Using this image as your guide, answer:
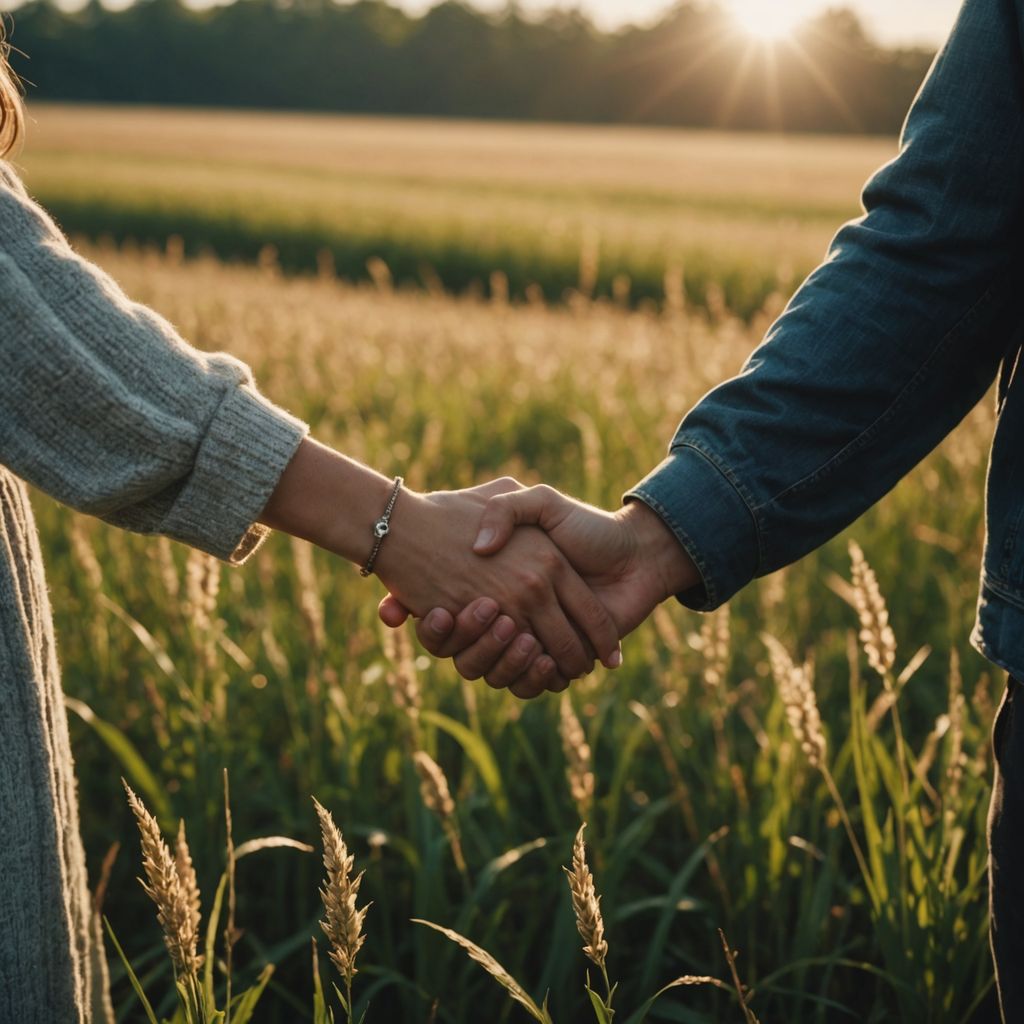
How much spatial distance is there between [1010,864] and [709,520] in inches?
25.9

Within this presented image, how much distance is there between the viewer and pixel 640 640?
3.11 metres

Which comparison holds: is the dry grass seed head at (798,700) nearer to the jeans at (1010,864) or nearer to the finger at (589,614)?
the jeans at (1010,864)

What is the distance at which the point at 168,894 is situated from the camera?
3.64 ft

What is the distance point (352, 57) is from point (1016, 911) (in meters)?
77.7

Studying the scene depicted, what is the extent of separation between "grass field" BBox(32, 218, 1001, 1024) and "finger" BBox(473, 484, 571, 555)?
248 millimetres

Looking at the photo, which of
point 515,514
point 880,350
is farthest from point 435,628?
point 880,350

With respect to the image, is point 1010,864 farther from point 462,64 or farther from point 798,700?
point 462,64

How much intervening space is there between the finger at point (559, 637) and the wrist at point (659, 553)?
0.17 meters

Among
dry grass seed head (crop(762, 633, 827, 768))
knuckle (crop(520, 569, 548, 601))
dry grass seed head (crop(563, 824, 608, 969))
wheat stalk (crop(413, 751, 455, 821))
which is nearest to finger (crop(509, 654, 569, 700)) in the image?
knuckle (crop(520, 569, 548, 601))

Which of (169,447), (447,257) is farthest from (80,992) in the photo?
(447,257)

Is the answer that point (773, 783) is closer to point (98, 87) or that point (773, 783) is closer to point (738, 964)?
point (738, 964)

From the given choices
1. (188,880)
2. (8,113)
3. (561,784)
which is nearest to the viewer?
(188,880)

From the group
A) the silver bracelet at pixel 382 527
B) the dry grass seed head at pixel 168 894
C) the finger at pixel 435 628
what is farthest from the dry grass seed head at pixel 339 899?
the finger at pixel 435 628

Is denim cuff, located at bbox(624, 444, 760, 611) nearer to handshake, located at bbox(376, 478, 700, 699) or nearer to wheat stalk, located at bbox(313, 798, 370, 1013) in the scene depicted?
handshake, located at bbox(376, 478, 700, 699)
